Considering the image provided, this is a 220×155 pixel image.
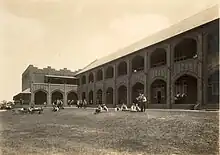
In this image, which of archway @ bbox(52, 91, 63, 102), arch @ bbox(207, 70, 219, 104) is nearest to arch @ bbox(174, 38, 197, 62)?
arch @ bbox(207, 70, 219, 104)

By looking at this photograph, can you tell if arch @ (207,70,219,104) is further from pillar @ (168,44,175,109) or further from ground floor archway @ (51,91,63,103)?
ground floor archway @ (51,91,63,103)

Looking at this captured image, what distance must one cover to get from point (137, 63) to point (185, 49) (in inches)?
62.3

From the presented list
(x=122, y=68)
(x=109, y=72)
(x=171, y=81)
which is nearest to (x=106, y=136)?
(x=171, y=81)

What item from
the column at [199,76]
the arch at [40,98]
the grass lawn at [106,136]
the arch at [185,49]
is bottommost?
the grass lawn at [106,136]

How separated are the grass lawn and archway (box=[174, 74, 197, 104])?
2.40m

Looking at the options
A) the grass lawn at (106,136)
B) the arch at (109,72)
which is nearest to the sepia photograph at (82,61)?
the grass lawn at (106,136)

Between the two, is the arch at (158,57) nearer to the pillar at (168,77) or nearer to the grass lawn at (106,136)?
the pillar at (168,77)

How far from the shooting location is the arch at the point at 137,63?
795cm

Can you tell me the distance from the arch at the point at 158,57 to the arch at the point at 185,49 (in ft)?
1.14

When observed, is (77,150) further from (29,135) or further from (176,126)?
(176,126)

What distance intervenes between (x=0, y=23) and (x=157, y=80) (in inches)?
229

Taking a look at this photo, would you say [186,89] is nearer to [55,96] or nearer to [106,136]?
[55,96]

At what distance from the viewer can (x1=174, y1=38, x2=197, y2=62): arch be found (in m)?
6.16

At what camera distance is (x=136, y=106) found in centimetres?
514
